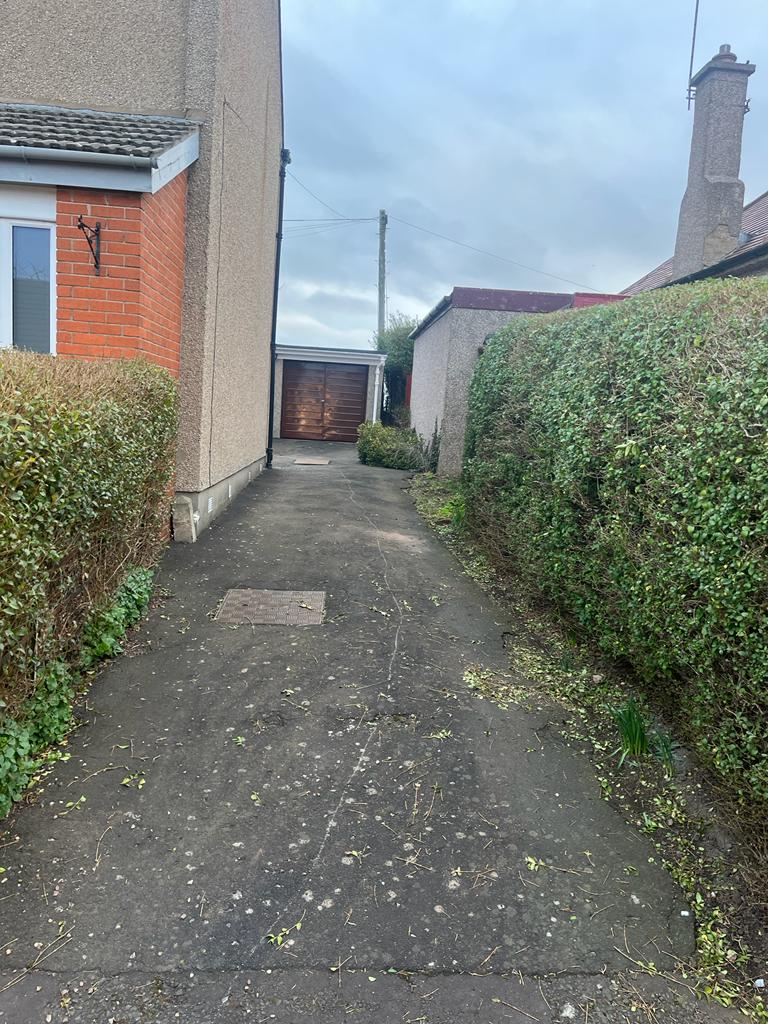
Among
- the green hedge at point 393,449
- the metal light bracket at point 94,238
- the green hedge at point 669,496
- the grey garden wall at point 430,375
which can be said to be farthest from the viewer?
the green hedge at point 393,449

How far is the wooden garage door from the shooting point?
21578mm

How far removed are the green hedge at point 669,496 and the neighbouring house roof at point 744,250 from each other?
3898 millimetres

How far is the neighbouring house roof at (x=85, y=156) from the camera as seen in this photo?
5348 mm

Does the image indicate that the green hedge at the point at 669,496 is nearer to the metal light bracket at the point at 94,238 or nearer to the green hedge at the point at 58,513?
the green hedge at the point at 58,513

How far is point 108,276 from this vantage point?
5.67 metres

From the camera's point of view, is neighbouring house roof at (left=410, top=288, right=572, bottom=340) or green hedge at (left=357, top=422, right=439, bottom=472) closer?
neighbouring house roof at (left=410, top=288, right=572, bottom=340)

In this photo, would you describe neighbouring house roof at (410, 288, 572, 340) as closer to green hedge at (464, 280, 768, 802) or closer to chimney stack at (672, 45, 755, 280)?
chimney stack at (672, 45, 755, 280)

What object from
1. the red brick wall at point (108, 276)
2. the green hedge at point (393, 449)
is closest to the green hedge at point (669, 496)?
the red brick wall at point (108, 276)

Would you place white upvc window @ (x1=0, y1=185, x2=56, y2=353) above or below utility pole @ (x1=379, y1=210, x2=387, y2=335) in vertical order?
below

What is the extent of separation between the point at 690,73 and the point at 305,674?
13107mm

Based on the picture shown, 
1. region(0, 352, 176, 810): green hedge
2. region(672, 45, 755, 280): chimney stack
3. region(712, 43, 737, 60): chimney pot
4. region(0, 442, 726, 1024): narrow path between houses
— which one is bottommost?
region(0, 442, 726, 1024): narrow path between houses

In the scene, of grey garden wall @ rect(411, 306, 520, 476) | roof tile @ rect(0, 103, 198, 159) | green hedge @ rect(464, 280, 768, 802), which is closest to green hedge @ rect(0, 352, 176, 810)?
roof tile @ rect(0, 103, 198, 159)

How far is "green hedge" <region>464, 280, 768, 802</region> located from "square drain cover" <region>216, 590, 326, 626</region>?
179cm

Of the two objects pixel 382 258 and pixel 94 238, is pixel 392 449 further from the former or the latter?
pixel 382 258
